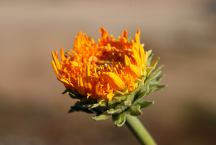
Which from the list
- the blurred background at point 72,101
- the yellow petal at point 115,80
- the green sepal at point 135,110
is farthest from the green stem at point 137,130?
the blurred background at point 72,101

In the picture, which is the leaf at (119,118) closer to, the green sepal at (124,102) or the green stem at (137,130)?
the green sepal at (124,102)

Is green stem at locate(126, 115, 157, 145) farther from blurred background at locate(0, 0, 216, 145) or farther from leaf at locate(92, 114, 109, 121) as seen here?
blurred background at locate(0, 0, 216, 145)

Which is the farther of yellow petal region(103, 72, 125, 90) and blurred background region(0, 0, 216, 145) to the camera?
blurred background region(0, 0, 216, 145)

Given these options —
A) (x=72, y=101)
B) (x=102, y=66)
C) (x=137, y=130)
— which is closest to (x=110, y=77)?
(x=102, y=66)

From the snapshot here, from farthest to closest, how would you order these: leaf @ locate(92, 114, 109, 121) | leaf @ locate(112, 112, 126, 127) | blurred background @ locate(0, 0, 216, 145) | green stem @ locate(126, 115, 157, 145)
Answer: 1. blurred background @ locate(0, 0, 216, 145)
2. green stem @ locate(126, 115, 157, 145)
3. leaf @ locate(112, 112, 126, 127)
4. leaf @ locate(92, 114, 109, 121)

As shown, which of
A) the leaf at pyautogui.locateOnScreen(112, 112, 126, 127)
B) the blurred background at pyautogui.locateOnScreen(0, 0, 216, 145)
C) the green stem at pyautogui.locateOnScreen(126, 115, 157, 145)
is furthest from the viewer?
the blurred background at pyautogui.locateOnScreen(0, 0, 216, 145)

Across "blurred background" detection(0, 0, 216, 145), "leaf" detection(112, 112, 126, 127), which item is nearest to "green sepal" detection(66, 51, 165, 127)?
"leaf" detection(112, 112, 126, 127)

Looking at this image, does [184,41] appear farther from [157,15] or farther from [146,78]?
[146,78]
